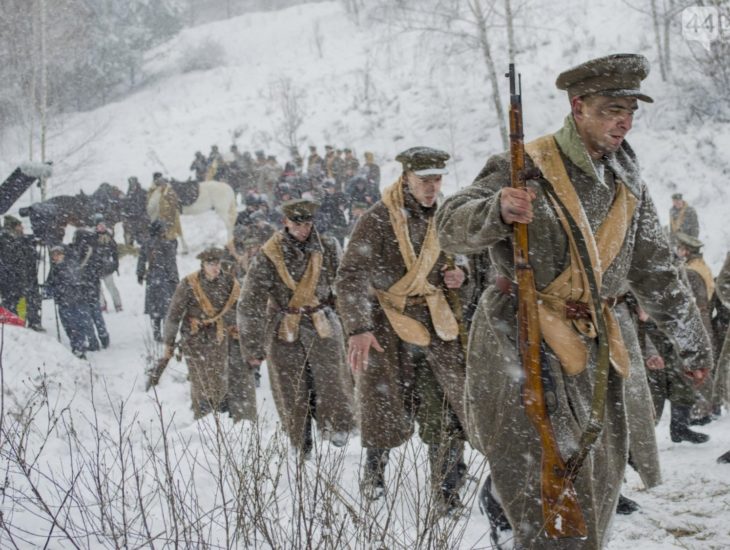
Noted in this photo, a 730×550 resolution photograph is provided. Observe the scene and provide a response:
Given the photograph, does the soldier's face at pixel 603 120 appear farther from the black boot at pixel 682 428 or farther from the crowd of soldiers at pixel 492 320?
the black boot at pixel 682 428

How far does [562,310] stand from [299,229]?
10.3 ft

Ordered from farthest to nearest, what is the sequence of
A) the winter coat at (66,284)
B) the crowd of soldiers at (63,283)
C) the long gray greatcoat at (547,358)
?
the winter coat at (66,284), the crowd of soldiers at (63,283), the long gray greatcoat at (547,358)

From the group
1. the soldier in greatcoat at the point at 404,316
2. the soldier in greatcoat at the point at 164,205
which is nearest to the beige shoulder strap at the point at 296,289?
the soldier in greatcoat at the point at 404,316

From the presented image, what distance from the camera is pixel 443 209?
291cm

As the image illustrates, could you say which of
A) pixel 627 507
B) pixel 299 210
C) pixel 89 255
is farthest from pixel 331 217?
pixel 627 507

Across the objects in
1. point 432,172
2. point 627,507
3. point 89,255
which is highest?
point 432,172

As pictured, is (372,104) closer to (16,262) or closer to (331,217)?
(331,217)

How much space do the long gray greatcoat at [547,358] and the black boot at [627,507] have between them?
140cm

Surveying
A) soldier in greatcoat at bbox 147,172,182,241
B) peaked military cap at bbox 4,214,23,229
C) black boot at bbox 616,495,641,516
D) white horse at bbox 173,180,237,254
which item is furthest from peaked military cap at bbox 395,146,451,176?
white horse at bbox 173,180,237,254

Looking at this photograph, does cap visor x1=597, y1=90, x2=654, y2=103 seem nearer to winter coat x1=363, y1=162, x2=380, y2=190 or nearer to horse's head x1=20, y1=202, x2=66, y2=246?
horse's head x1=20, y1=202, x2=66, y2=246

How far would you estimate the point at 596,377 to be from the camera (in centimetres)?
270

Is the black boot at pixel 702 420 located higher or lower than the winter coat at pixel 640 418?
lower

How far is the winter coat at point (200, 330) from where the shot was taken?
307 inches

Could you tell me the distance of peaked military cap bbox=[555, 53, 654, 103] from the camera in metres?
2.66
